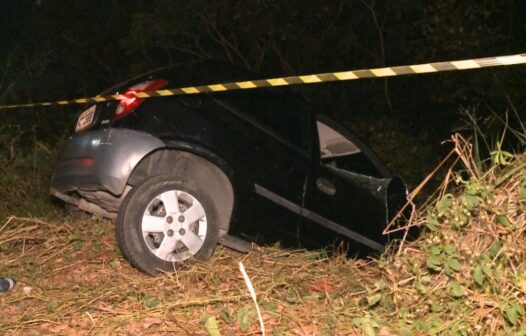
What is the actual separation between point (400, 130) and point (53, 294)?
20.2ft

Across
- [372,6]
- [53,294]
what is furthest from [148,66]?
[53,294]

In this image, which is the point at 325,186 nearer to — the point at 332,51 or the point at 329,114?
the point at 329,114

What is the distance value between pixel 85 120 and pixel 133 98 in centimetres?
53

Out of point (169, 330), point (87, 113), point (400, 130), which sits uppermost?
point (87, 113)

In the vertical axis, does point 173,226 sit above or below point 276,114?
below

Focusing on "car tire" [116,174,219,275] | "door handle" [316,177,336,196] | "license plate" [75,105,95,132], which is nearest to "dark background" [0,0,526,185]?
"door handle" [316,177,336,196]

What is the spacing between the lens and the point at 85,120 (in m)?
5.45

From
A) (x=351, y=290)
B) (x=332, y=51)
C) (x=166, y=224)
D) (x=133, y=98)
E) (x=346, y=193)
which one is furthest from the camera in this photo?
(x=332, y=51)

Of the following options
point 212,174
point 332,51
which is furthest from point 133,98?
point 332,51

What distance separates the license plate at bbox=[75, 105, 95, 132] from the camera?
537cm

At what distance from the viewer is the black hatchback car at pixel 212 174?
16.0ft

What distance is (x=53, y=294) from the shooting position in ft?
14.9

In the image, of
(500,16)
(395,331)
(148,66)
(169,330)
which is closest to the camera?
(395,331)

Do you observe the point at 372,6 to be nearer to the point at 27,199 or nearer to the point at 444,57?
the point at 444,57
